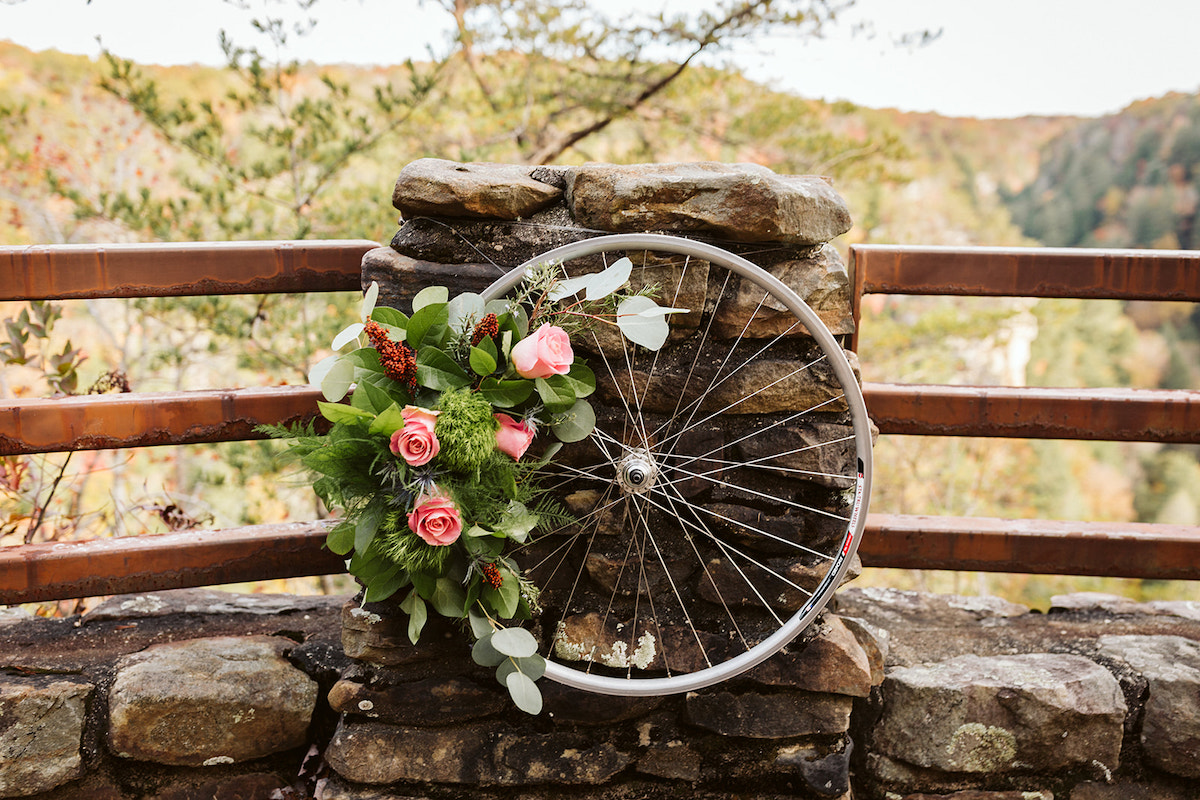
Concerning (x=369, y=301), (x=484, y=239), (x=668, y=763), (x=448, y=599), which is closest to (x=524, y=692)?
(x=448, y=599)

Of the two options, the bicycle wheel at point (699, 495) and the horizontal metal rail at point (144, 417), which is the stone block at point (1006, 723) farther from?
the horizontal metal rail at point (144, 417)

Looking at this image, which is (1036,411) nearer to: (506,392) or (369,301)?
(506,392)

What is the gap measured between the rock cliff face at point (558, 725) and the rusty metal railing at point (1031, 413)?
234mm

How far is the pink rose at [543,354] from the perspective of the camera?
51.5 inches

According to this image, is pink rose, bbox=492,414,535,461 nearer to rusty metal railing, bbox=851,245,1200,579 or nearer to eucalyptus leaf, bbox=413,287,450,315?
eucalyptus leaf, bbox=413,287,450,315

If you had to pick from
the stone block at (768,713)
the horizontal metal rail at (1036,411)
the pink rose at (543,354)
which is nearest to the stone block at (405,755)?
the stone block at (768,713)

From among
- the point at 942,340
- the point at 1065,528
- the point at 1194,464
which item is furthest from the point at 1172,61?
the point at 1065,528

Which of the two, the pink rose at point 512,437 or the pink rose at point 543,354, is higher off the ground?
the pink rose at point 543,354

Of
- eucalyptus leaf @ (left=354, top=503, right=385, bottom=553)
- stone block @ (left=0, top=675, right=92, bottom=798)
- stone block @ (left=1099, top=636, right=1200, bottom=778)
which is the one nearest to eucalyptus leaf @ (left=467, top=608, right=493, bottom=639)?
eucalyptus leaf @ (left=354, top=503, right=385, bottom=553)

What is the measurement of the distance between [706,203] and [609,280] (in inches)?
10.3

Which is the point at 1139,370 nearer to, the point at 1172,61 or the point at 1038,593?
the point at 1172,61

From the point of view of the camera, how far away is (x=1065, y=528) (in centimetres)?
188

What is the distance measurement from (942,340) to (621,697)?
8.09 metres

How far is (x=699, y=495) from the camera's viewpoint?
63.0 inches
